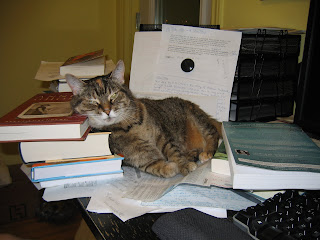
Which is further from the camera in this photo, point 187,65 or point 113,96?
point 187,65

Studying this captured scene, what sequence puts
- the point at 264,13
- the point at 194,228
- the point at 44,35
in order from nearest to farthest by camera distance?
the point at 194,228
the point at 264,13
the point at 44,35

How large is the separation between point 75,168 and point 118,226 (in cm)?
24

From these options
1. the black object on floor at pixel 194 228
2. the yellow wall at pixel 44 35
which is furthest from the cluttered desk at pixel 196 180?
the yellow wall at pixel 44 35

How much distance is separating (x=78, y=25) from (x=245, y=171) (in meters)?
2.76

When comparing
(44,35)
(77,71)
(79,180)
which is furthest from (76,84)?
(44,35)

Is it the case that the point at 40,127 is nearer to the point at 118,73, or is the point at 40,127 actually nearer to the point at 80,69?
the point at 118,73

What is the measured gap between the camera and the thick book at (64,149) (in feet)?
2.25

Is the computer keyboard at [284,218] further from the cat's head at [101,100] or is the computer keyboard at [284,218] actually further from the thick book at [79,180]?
the cat's head at [101,100]

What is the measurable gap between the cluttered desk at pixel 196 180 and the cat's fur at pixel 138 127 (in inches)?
1.7

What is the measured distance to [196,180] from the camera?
2.21 feet

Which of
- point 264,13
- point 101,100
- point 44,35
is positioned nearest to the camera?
point 101,100

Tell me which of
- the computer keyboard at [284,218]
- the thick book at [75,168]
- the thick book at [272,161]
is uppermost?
the thick book at [272,161]

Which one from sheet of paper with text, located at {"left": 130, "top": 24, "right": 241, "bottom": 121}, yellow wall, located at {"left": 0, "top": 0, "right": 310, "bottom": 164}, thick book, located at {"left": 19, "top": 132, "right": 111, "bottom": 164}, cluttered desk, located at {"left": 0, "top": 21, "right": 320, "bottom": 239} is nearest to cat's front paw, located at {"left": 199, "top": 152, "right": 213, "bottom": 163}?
cluttered desk, located at {"left": 0, "top": 21, "right": 320, "bottom": 239}

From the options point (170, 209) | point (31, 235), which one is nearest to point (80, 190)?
point (170, 209)
